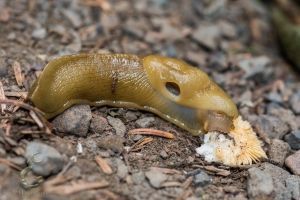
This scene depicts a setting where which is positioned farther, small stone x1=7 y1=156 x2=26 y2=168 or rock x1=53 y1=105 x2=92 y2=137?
rock x1=53 y1=105 x2=92 y2=137

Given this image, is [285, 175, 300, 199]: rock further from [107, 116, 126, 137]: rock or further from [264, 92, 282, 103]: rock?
[107, 116, 126, 137]: rock

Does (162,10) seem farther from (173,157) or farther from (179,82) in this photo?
(173,157)

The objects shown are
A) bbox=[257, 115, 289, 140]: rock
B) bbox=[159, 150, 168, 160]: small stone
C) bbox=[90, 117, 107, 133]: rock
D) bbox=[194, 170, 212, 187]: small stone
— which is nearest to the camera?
bbox=[194, 170, 212, 187]: small stone

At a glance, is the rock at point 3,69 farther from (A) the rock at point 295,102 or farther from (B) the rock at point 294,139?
(A) the rock at point 295,102

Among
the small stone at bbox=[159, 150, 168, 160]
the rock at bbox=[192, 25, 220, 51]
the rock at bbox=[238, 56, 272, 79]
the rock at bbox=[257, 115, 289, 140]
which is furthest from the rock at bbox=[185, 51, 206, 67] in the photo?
the small stone at bbox=[159, 150, 168, 160]

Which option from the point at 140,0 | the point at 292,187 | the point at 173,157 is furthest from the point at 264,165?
the point at 140,0

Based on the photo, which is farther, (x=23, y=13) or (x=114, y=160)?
(x=23, y=13)
